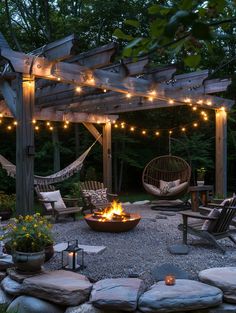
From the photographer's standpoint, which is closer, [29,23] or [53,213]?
[53,213]

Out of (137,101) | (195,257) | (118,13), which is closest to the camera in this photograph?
(195,257)

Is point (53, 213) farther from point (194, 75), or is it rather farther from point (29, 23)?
point (29, 23)

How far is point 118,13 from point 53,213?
7.63 meters

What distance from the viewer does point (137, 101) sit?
28.1 ft

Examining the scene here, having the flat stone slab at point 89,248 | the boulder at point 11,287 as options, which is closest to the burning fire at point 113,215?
the flat stone slab at point 89,248

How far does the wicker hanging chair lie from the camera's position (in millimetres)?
8789

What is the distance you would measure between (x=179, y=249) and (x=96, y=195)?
319cm

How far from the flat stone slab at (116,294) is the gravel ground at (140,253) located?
279 mm

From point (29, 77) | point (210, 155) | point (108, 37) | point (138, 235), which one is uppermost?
point (108, 37)

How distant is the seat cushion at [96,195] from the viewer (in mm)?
7484

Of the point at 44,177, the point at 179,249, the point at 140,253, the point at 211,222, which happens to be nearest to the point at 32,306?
the point at 140,253

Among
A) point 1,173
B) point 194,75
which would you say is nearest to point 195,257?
point 194,75

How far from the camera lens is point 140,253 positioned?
467 centimetres

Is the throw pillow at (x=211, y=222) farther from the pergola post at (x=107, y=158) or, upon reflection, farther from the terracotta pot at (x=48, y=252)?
the pergola post at (x=107, y=158)
